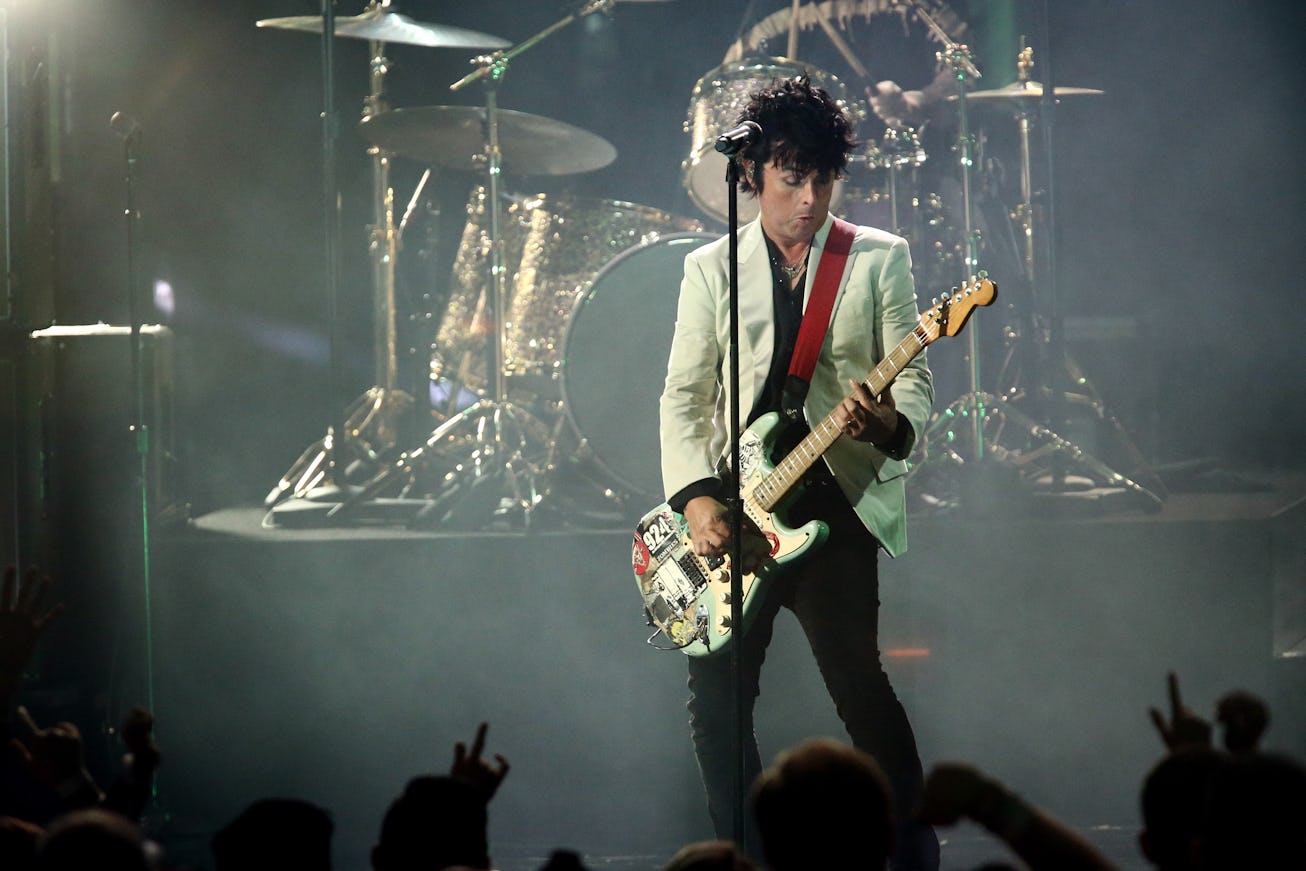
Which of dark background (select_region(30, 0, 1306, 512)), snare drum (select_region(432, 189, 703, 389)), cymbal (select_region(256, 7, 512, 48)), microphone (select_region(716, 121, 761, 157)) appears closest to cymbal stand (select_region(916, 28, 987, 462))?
dark background (select_region(30, 0, 1306, 512))

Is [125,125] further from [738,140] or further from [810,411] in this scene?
[810,411]

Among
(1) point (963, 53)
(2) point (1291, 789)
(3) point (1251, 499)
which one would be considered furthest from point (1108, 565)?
(2) point (1291, 789)

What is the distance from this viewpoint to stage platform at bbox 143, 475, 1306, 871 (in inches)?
208

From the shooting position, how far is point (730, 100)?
6.45 metres

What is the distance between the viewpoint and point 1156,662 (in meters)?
5.36

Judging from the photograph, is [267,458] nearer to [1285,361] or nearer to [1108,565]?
[1108,565]

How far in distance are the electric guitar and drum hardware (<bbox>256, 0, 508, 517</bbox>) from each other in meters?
3.03

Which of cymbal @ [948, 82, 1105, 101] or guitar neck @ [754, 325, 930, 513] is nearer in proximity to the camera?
guitar neck @ [754, 325, 930, 513]

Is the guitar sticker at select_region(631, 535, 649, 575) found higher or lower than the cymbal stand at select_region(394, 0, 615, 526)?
lower

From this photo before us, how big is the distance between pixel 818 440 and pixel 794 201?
0.66m

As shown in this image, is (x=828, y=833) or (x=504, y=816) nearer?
(x=828, y=833)

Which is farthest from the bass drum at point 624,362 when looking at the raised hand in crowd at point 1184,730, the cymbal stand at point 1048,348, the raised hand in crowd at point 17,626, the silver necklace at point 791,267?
the raised hand in crowd at point 1184,730

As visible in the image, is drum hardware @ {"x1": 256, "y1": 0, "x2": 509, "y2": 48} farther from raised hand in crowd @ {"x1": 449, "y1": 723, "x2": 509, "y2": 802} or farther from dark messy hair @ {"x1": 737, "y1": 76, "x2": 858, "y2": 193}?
raised hand in crowd @ {"x1": 449, "y1": 723, "x2": 509, "y2": 802}

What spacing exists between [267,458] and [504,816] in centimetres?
390
